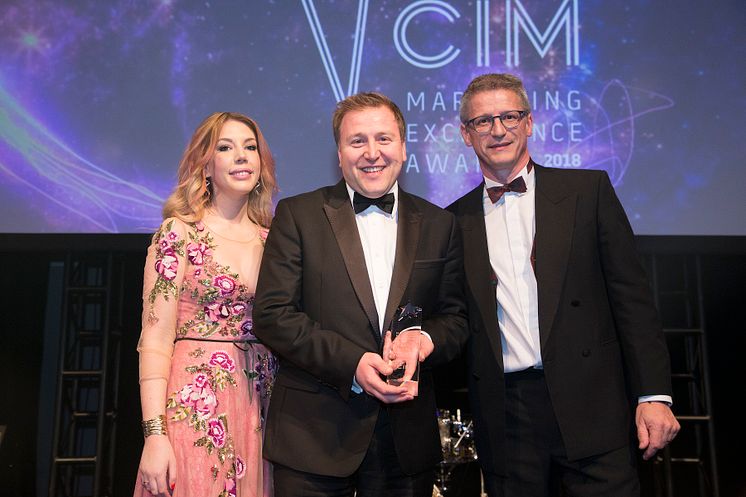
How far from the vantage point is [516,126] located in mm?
2637

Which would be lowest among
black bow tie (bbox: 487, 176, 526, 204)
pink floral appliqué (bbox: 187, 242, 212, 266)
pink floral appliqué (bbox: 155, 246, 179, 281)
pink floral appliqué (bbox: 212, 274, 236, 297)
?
pink floral appliqué (bbox: 212, 274, 236, 297)

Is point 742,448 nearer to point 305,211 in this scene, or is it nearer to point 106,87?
point 305,211

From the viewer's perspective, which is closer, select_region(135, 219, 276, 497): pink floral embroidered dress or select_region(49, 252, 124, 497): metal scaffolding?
select_region(135, 219, 276, 497): pink floral embroidered dress

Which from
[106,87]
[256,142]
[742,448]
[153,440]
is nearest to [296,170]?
[106,87]

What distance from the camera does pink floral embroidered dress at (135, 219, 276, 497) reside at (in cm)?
238

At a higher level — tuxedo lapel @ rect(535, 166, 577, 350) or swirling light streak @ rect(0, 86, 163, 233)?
swirling light streak @ rect(0, 86, 163, 233)

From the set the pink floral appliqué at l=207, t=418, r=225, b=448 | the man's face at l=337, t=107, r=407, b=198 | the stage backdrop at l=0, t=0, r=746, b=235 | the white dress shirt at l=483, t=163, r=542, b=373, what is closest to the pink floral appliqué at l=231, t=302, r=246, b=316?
the pink floral appliqué at l=207, t=418, r=225, b=448

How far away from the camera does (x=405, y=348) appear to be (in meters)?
2.02

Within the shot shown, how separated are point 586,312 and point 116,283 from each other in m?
3.57

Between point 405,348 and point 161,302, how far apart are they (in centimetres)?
94

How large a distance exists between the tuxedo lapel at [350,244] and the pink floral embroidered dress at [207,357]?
465 mm

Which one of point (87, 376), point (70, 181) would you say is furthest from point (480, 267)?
point (87, 376)

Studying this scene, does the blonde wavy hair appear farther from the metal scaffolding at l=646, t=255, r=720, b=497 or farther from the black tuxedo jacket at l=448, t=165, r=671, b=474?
the metal scaffolding at l=646, t=255, r=720, b=497

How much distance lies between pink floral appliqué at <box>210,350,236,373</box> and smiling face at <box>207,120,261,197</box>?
2.01ft
